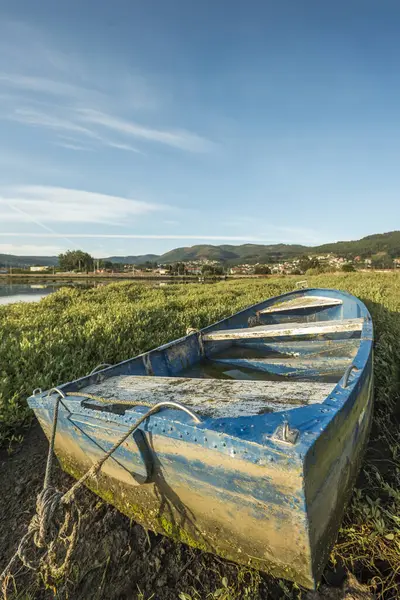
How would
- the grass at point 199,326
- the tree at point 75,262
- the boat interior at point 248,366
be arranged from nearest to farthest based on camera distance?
the grass at point 199,326
the boat interior at point 248,366
the tree at point 75,262

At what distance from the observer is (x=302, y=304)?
7.48m

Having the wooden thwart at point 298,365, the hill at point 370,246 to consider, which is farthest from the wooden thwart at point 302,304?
the hill at point 370,246

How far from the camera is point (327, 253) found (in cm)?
15650

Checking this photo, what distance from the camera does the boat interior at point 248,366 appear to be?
104 inches

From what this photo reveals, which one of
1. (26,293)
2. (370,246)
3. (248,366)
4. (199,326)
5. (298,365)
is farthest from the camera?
(370,246)

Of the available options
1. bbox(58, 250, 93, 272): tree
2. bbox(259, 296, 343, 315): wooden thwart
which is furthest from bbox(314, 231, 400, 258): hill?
bbox(259, 296, 343, 315): wooden thwart

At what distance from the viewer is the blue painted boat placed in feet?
5.61

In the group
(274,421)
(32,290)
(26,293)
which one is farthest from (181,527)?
(32,290)

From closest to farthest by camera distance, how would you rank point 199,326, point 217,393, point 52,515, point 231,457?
point 231,457 < point 52,515 < point 217,393 < point 199,326

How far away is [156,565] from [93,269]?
3898 inches

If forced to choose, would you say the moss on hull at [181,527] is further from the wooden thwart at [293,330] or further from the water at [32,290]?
the water at [32,290]

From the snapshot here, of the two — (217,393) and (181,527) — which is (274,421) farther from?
(181,527)

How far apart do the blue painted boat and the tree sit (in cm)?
9731

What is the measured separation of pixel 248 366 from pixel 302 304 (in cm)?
340
